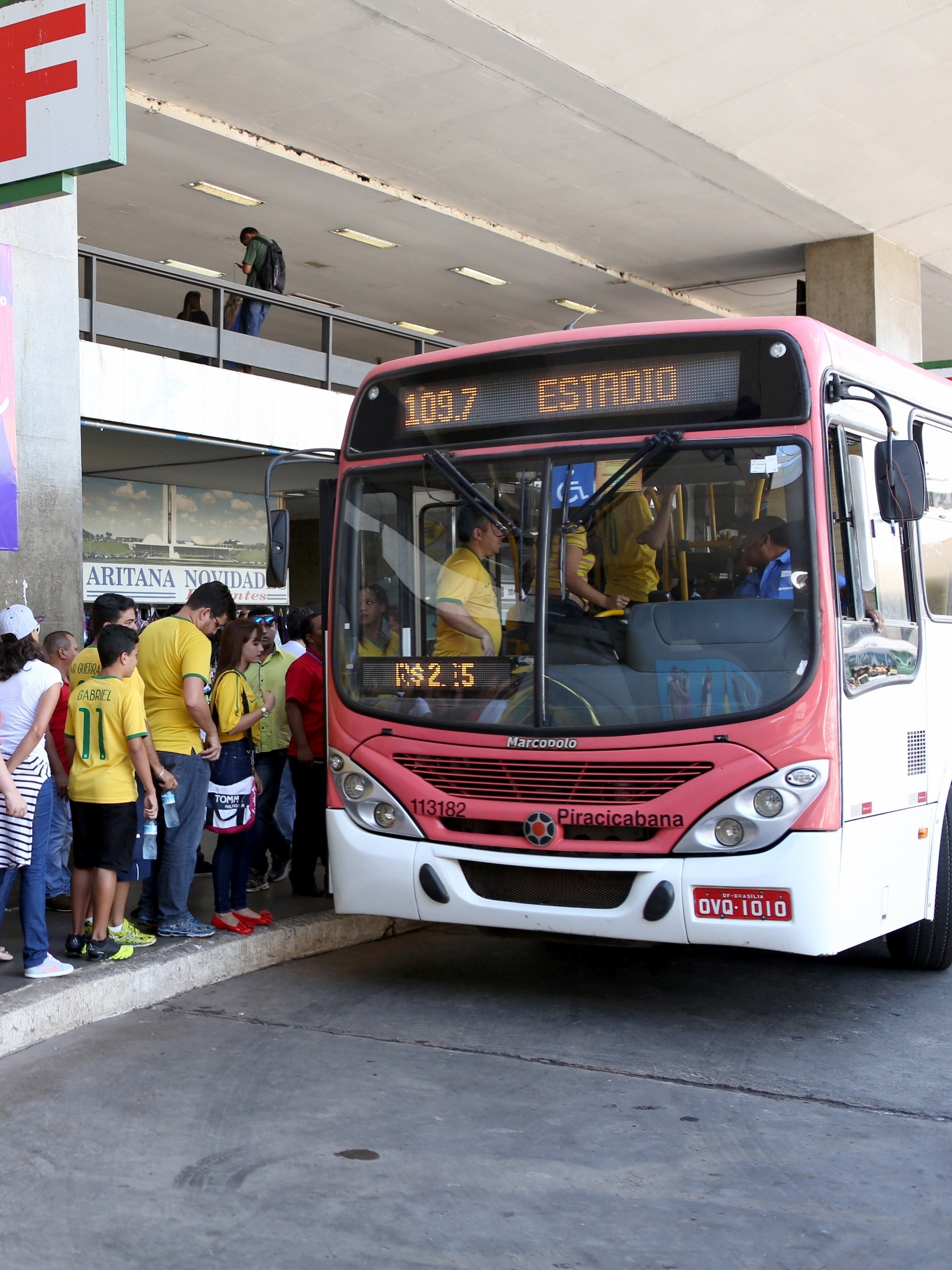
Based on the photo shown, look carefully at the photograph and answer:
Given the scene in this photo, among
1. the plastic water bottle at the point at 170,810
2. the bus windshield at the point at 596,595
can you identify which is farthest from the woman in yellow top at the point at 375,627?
the plastic water bottle at the point at 170,810

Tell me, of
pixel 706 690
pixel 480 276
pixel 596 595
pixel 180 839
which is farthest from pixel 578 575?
pixel 480 276

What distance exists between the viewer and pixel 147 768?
6461mm

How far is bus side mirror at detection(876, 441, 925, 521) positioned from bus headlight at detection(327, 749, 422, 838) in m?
2.53

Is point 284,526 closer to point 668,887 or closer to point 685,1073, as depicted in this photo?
point 668,887

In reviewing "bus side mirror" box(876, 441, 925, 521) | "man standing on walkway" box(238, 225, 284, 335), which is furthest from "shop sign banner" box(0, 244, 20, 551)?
"bus side mirror" box(876, 441, 925, 521)

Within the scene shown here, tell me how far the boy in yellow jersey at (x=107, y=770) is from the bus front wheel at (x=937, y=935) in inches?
149

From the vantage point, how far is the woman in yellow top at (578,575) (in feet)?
19.9

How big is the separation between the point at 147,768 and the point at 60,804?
6.24 ft

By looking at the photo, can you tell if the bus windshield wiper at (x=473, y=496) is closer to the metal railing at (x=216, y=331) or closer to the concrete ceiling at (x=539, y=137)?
the concrete ceiling at (x=539, y=137)

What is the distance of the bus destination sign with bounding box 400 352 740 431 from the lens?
→ 6039 mm

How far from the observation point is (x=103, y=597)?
7145 millimetres

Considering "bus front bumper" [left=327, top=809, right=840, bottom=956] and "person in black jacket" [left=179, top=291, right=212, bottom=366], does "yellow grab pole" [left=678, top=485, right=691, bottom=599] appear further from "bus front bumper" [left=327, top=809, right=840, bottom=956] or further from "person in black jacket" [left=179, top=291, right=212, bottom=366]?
"person in black jacket" [left=179, top=291, right=212, bottom=366]

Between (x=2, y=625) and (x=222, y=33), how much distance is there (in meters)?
7.51

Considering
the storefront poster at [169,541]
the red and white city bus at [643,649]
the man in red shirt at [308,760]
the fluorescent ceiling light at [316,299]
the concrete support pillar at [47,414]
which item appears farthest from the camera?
the fluorescent ceiling light at [316,299]
